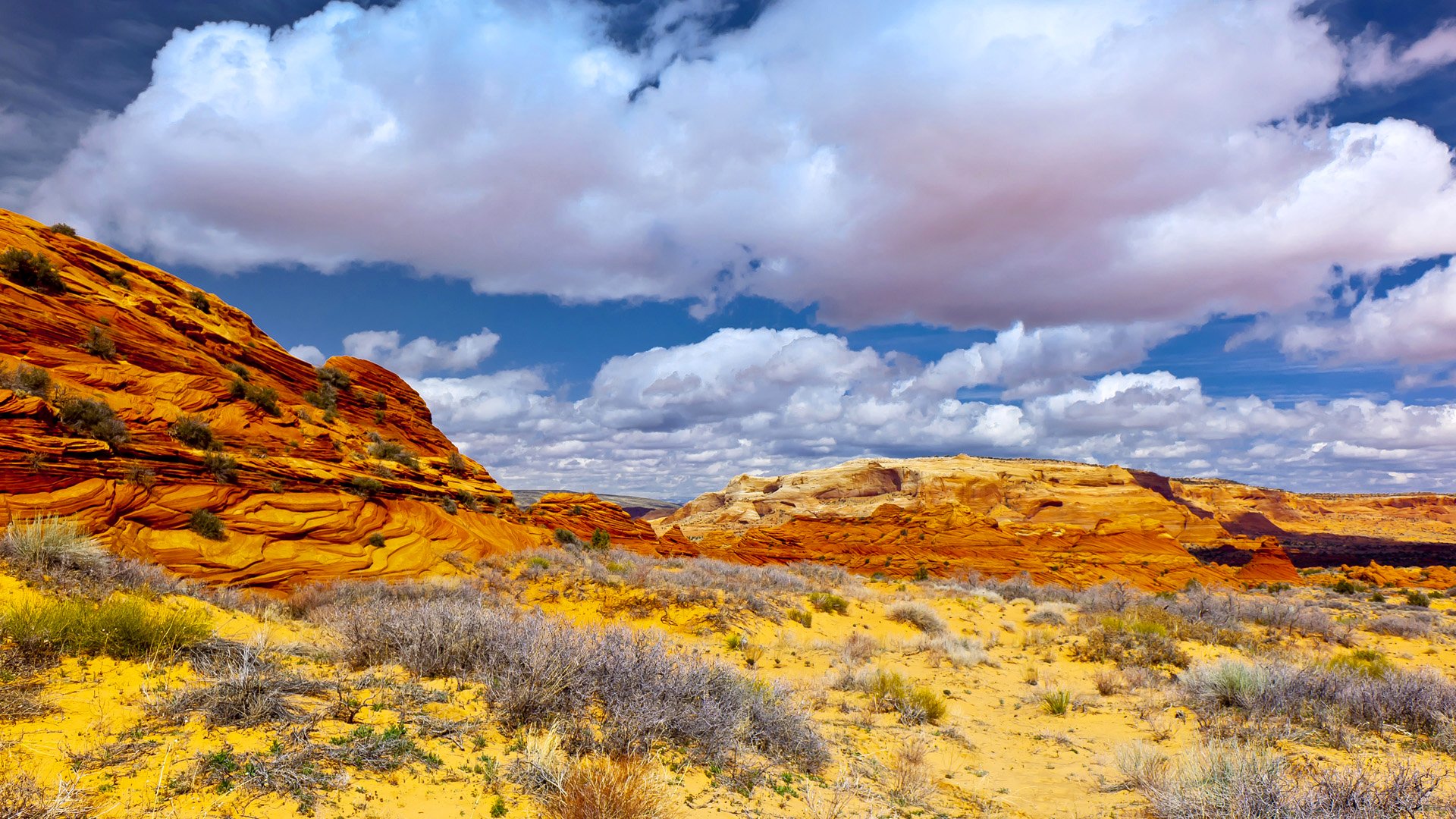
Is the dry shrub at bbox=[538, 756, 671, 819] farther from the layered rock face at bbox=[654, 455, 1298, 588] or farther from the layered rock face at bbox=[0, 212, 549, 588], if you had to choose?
the layered rock face at bbox=[654, 455, 1298, 588]

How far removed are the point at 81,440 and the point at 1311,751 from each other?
20701mm

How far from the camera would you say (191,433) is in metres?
15.8

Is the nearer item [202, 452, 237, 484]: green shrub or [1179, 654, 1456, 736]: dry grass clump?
[1179, 654, 1456, 736]: dry grass clump

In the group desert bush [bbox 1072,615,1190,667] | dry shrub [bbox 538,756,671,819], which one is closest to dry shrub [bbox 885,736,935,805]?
Result: dry shrub [bbox 538,756,671,819]

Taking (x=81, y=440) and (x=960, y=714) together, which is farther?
(x=81, y=440)

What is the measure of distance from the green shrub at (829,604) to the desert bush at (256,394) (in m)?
17.5

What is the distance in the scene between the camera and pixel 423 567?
660 inches

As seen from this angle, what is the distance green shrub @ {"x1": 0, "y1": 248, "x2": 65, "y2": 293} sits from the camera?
16.0 m

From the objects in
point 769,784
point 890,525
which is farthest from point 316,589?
point 890,525

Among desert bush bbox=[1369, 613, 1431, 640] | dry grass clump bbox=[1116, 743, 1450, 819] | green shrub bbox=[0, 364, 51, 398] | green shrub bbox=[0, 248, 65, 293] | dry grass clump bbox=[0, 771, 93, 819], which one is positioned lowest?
desert bush bbox=[1369, 613, 1431, 640]

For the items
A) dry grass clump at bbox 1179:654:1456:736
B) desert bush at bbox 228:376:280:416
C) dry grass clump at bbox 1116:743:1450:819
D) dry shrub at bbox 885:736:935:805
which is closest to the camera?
dry grass clump at bbox 1116:743:1450:819

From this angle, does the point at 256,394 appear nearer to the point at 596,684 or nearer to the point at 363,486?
the point at 363,486

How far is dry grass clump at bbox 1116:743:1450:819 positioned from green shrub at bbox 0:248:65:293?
82.8 feet

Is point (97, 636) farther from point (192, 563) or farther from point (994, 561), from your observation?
point (994, 561)
